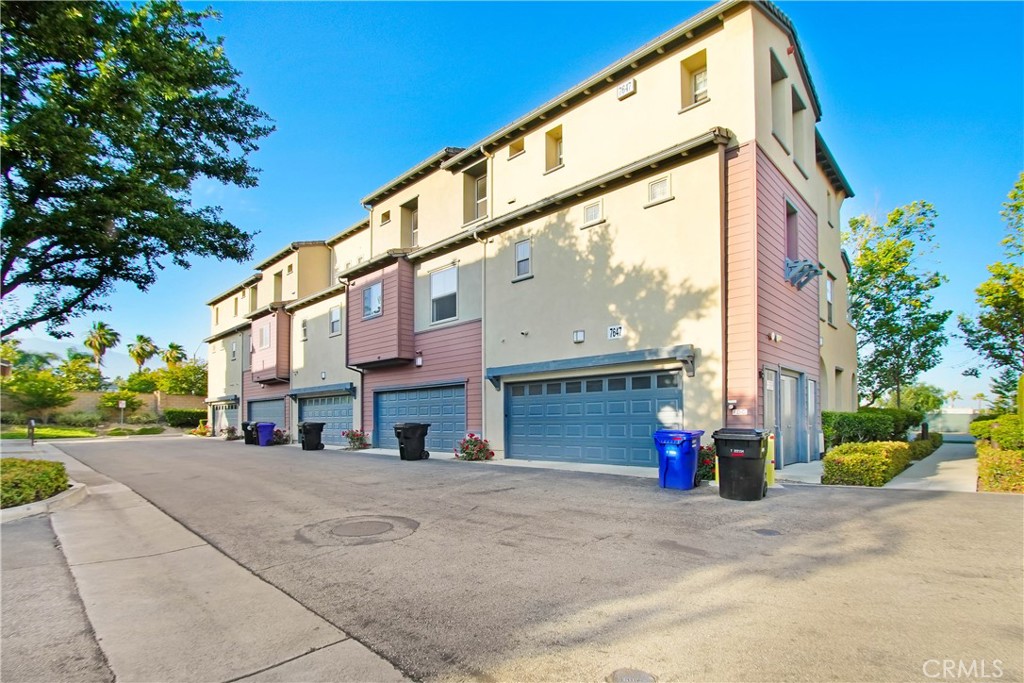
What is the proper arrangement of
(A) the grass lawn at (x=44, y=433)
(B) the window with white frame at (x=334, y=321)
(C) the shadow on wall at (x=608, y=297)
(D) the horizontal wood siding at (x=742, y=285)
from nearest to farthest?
(D) the horizontal wood siding at (x=742, y=285)
(C) the shadow on wall at (x=608, y=297)
(B) the window with white frame at (x=334, y=321)
(A) the grass lawn at (x=44, y=433)

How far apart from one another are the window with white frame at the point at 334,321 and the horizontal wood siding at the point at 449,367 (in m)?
3.65

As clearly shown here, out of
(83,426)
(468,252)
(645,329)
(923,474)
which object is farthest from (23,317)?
(83,426)

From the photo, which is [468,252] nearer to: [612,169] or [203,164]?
[612,169]

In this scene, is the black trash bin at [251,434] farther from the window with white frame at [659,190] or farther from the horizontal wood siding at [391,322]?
the window with white frame at [659,190]

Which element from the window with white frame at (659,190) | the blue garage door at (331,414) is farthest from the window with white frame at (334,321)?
the window with white frame at (659,190)

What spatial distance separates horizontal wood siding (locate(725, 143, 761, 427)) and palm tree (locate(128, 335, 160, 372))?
6484 cm

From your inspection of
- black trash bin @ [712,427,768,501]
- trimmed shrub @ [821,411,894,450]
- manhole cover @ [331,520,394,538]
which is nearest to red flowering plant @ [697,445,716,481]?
black trash bin @ [712,427,768,501]

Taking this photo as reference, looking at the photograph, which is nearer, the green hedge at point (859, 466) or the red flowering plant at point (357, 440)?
the green hedge at point (859, 466)

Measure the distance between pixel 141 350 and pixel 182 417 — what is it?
2147 centimetres

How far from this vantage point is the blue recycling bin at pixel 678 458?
901 cm

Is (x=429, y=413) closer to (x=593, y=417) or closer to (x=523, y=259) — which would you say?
(x=523, y=259)

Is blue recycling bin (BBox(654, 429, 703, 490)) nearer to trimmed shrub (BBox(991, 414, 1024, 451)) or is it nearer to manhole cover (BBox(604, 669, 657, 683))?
trimmed shrub (BBox(991, 414, 1024, 451))

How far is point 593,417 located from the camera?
1292 cm

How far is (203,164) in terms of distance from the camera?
39.7ft
